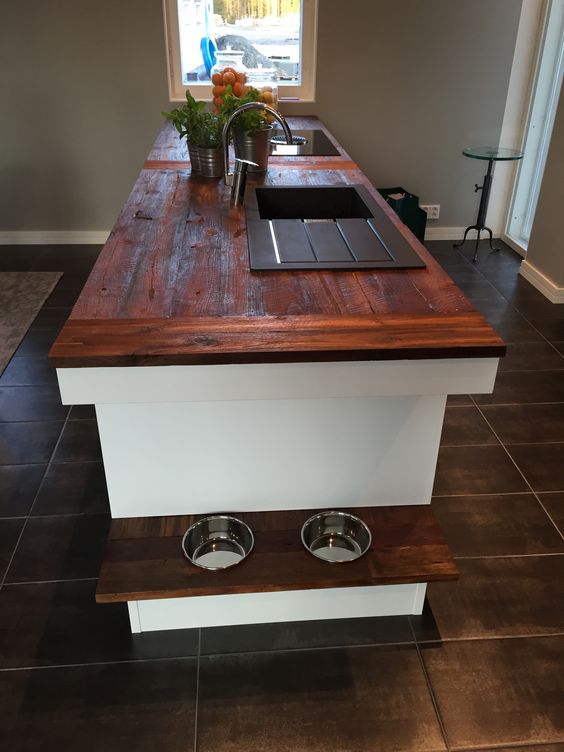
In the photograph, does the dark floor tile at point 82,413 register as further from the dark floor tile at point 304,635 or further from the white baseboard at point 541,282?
the white baseboard at point 541,282

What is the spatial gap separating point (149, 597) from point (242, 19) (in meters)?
3.58

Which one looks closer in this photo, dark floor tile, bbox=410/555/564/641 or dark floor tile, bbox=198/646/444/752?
dark floor tile, bbox=198/646/444/752

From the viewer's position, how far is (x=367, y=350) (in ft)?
4.51

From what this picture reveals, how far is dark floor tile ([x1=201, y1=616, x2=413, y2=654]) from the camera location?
1753 millimetres

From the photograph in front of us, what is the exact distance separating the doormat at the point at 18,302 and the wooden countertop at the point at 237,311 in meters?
1.38

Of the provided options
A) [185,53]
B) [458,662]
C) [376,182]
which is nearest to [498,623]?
[458,662]

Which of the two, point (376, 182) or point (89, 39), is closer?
point (89, 39)

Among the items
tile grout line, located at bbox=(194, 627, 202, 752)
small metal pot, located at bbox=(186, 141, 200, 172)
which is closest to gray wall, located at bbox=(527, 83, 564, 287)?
small metal pot, located at bbox=(186, 141, 200, 172)

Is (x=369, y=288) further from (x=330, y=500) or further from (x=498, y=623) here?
(x=498, y=623)

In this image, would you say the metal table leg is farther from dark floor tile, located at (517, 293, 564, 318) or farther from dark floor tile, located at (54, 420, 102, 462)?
dark floor tile, located at (54, 420, 102, 462)

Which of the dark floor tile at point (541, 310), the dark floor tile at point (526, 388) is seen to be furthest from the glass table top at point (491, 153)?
the dark floor tile at point (526, 388)

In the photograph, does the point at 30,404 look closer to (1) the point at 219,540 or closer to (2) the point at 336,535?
(1) the point at 219,540

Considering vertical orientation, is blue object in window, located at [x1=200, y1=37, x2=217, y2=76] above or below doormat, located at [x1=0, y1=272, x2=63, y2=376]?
above

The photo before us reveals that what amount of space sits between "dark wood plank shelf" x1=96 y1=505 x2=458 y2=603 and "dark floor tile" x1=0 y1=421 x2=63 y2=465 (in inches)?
34.4
